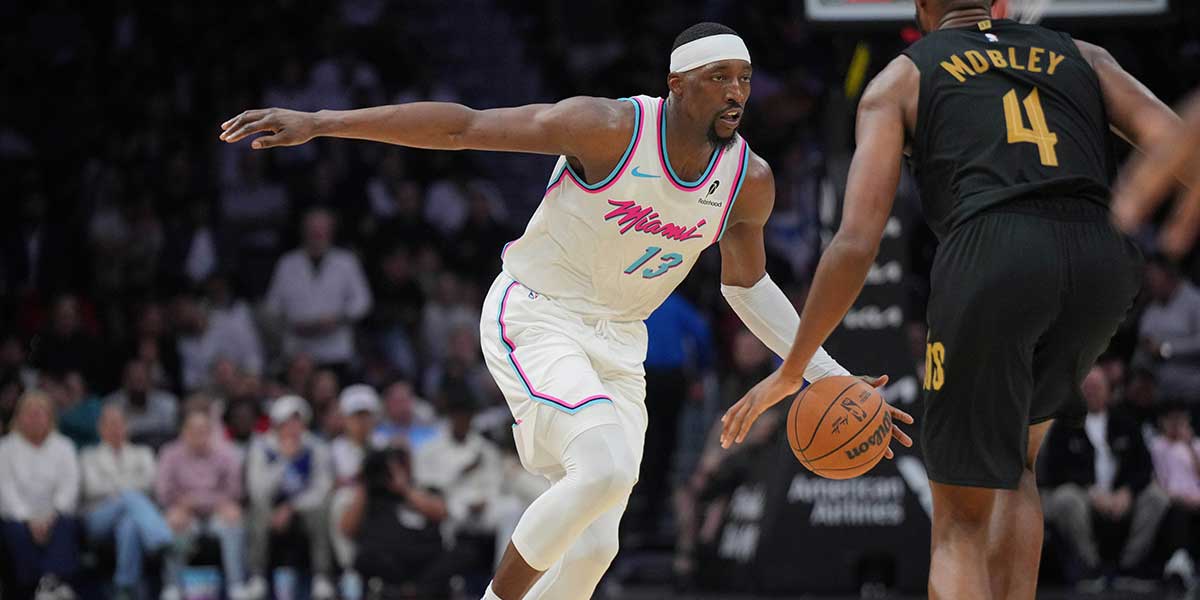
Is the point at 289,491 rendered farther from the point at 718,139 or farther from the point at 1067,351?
the point at 1067,351

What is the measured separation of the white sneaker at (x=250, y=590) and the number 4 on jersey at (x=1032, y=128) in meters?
7.94

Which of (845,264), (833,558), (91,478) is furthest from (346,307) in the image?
(845,264)

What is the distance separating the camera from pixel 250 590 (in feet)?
36.3

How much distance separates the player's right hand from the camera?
4688 mm

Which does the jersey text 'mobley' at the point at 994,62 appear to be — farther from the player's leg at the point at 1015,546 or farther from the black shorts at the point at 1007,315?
the player's leg at the point at 1015,546

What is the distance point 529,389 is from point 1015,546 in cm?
158

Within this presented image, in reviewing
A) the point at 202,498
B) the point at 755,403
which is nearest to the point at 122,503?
the point at 202,498

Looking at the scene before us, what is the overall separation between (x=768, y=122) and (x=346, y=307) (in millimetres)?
4340

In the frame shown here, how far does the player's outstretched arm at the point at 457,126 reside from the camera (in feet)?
15.5

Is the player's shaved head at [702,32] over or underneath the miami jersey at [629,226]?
over

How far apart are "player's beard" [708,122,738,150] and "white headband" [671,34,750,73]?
0.71 ft

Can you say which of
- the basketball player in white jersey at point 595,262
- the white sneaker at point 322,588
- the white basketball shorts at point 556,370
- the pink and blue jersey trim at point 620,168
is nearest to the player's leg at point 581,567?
the basketball player in white jersey at point 595,262

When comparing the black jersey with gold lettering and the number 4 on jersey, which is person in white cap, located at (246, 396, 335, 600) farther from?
the number 4 on jersey

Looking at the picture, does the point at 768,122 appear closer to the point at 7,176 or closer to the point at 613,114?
the point at 7,176
